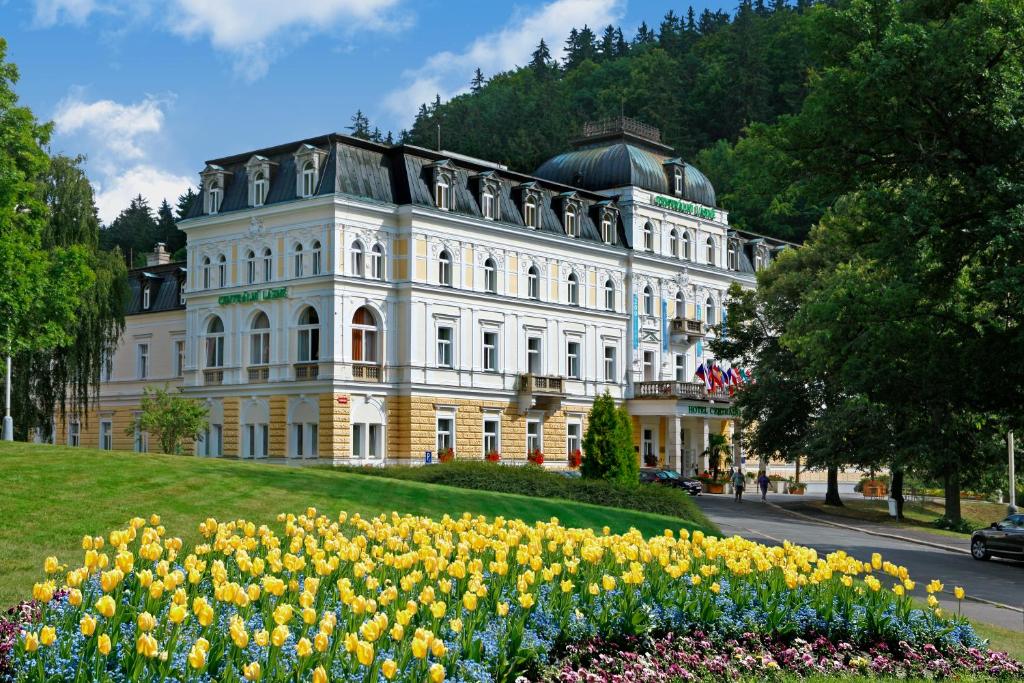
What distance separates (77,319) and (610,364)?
33.9m

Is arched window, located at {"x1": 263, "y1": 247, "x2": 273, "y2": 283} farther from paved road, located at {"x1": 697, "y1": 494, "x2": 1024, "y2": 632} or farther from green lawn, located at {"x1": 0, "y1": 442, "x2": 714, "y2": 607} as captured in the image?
green lawn, located at {"x1": 0, "y1": 442, "x2": 714, "y2": 607}

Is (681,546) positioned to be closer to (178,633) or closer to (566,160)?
(178,633)

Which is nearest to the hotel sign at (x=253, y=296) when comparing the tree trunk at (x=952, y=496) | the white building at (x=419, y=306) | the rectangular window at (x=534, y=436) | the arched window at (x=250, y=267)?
the white building at (x=419, y=306)

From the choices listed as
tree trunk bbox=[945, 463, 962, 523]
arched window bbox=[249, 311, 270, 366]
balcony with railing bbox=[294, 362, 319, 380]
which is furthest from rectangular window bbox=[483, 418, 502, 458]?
tree trunk bbox=[945, 463, 962, 523]

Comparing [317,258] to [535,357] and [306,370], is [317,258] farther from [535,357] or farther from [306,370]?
[535,357]

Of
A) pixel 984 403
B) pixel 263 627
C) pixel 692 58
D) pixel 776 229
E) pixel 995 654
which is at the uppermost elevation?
pixel 692 58

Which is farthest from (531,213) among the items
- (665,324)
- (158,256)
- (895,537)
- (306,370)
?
(895,537)

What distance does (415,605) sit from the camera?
28.7 ft

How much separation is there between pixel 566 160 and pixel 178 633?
68985 mm

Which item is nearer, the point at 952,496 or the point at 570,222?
the point at 952,496

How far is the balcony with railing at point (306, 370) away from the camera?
2242 inches

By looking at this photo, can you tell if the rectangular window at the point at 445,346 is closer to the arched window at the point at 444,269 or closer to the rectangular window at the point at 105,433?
the arched window at the point at 444,269

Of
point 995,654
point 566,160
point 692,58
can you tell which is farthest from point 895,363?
point 692,58

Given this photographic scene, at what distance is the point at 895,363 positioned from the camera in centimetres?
3173
